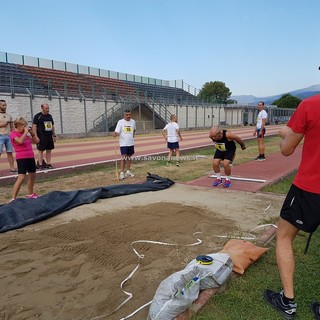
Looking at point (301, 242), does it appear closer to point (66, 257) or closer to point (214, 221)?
point (214, 221)

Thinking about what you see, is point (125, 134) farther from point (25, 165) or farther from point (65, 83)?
point (65, 83)

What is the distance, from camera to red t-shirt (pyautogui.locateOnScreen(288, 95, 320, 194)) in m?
2.33

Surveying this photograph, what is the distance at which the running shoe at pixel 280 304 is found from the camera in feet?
8.25

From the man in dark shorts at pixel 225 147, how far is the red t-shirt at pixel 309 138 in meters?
4.29

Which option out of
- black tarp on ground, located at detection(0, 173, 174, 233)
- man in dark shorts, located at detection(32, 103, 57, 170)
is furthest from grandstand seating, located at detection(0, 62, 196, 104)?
black tarp on ground, located at detection(0, 173, 174, 233)

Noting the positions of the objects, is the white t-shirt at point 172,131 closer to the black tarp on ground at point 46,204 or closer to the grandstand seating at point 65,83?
the black tarp on ground at point 46,204

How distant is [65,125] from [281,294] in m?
22.3

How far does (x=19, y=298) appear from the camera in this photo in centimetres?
282

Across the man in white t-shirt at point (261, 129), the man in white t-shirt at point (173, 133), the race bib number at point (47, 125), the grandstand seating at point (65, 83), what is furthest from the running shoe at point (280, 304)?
the grandstand seating at point (65, 83)

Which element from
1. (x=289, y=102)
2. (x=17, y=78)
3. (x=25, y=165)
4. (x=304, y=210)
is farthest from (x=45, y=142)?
(x=289, y=102)

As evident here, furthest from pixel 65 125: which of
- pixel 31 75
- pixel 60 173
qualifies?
pixel 60 173

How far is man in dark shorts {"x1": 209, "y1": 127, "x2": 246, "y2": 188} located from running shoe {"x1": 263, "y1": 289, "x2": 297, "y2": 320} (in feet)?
14.3

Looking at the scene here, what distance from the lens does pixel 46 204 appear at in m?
5.29

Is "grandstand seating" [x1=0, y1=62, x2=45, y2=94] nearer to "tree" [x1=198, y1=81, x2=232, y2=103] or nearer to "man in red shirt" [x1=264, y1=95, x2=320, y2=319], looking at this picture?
"man in red shirt" [x1=264, y1=95, x2=320, y2=319]
